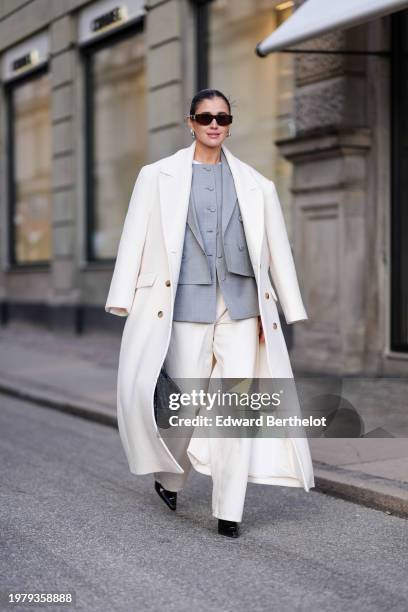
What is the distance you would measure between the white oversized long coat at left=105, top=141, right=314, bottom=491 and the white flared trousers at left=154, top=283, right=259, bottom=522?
10 centimetres

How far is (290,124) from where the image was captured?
11383 millimetres

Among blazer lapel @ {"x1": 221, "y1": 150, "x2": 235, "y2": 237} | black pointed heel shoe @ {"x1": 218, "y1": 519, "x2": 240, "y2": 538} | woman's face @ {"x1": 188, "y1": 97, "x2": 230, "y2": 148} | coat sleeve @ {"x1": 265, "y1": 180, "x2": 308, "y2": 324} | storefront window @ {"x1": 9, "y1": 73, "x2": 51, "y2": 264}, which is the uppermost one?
storefront window @ {"x1": 9, "y1": 73, "x2": 51, "y2": 264}

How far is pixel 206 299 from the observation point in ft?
15.9

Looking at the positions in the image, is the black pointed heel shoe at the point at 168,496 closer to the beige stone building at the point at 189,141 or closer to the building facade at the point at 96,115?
the beige stone building at the point at 189,141

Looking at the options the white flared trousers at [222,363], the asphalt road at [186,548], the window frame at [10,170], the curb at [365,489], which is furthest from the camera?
the window frame at [10,170]

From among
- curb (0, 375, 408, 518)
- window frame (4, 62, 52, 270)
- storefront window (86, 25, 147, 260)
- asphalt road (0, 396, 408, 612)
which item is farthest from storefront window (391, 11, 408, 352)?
window frame (4, 62, 52, 270)

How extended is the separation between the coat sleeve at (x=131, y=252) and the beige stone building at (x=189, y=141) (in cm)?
542

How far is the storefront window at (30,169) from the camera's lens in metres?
18.3

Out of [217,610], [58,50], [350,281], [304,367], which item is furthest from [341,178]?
[58,50]

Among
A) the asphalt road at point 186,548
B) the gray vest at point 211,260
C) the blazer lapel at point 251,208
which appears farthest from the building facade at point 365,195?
the gray vest at point 211,260

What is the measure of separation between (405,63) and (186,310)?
6.20 metres

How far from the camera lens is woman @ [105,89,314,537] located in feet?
15.8

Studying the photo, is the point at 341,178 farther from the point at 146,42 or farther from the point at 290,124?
the point at 146,42

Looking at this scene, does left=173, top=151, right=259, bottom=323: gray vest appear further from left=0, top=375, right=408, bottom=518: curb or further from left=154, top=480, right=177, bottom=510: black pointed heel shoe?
left=0, top=375, right=408, bottom=518: curb
